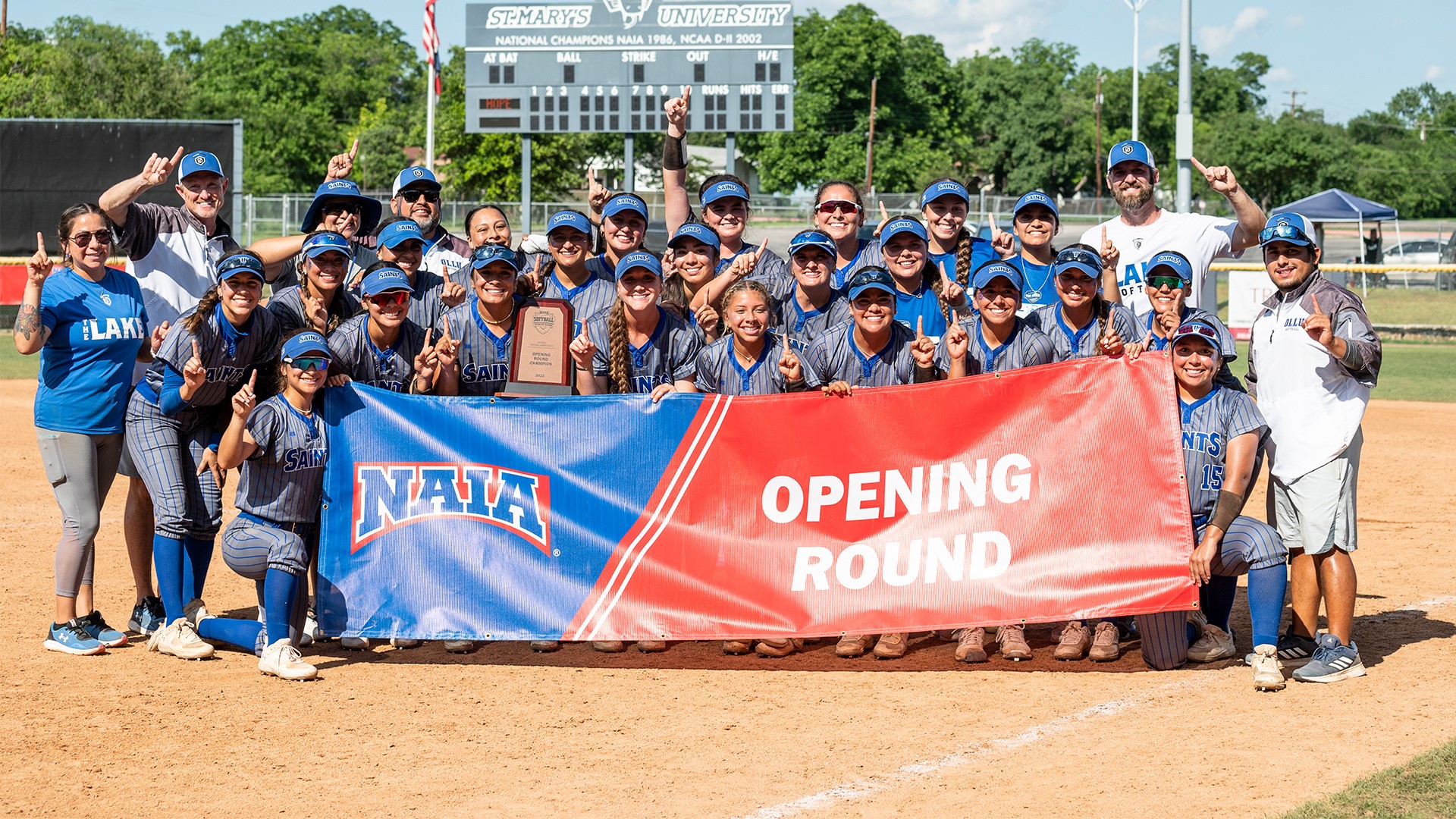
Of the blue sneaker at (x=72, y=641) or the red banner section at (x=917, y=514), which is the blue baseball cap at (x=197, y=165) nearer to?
the blue sneaker at (x=72, y=641)

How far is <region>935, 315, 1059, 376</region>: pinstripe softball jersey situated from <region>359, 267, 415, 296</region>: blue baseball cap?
2.63 meters

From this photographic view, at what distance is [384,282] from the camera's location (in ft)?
21.5

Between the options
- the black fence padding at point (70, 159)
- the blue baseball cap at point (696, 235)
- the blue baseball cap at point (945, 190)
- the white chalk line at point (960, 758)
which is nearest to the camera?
the white chalk line at point (960, 758)

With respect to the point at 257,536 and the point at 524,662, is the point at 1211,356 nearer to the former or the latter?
the point at 524,662

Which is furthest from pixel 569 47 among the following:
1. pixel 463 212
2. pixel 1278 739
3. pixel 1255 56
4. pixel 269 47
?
pixel 1255 56

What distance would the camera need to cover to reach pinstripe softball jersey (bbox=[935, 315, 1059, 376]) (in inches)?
264

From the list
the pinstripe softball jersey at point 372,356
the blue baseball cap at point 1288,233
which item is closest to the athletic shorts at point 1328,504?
the blue baseball cap at point 1288,233

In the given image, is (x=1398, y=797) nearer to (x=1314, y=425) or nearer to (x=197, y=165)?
(x=1314, y=425)

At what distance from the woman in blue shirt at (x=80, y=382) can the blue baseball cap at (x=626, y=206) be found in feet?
8.18

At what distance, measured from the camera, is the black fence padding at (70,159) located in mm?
24469

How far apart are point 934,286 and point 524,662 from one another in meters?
2.88

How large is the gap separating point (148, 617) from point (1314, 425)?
19.8 feet

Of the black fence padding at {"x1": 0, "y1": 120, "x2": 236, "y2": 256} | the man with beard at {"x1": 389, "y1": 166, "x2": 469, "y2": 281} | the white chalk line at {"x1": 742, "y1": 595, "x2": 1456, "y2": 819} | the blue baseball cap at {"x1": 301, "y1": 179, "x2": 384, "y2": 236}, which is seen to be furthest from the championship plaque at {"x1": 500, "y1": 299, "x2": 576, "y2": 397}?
the black fence padding at {"x1": 0, "y1": 120, "x2": 236, "y2": 256}

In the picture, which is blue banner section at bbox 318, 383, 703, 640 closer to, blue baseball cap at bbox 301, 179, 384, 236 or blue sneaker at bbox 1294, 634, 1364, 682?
blue baseball cap at bbox 301, 179, 384, 236
